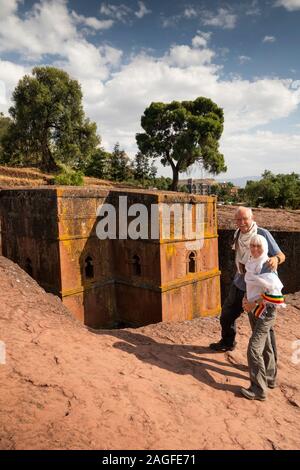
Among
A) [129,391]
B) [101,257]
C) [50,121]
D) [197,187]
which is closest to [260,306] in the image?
[129,391]

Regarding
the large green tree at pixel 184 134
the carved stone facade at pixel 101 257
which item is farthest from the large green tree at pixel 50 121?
the carved stone facade at pixel 101 257

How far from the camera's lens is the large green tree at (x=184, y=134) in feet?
87.0

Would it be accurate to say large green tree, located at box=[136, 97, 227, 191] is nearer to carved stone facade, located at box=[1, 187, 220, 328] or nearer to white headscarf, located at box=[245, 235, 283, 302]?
carved stone facade, located at box=[1, 187, 220, 328]

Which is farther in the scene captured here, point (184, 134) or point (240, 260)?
point (184, 134)

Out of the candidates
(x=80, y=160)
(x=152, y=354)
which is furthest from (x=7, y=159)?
(x=152, y=354)

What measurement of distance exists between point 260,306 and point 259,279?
28 centimetres

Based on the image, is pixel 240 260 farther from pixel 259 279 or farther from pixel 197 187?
pixel 197 187

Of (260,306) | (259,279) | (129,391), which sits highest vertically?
(259,279)

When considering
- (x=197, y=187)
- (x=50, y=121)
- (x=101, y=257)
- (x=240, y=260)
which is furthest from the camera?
(x=197, y=187)

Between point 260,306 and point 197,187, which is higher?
point 197,187

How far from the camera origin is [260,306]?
360cm

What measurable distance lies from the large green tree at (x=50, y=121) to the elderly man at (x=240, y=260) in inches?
879

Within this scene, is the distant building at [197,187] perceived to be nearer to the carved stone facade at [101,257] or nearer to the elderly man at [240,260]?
the carved stone facade at [101,257]

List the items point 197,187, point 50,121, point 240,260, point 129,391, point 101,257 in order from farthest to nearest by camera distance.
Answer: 1. point 197,187
2. point 50,121
3. point 101,257
4. point 240,260
5. point 129,391
